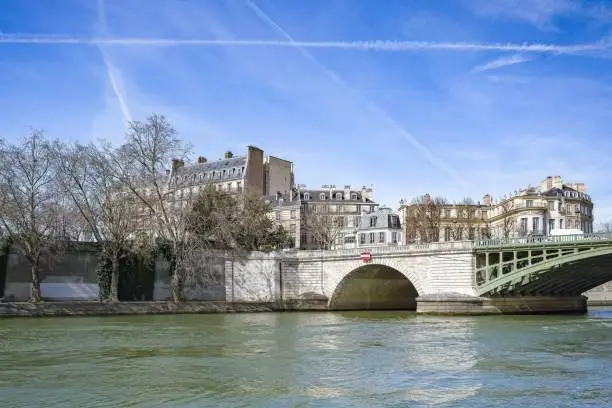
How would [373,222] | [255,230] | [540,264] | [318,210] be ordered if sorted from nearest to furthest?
1. [540,264]
2. [255,230]
3. [373,222]
4. [318,210]

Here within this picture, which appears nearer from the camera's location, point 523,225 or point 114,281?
point 114,281

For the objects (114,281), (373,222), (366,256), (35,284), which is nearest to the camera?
(35,284)

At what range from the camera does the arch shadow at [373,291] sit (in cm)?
4216

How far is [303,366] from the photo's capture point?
16.4 m

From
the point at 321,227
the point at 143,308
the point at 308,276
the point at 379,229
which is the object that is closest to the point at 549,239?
the point at 308,276

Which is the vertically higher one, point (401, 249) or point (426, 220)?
point (426, 220)

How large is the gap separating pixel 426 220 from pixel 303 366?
47.3m

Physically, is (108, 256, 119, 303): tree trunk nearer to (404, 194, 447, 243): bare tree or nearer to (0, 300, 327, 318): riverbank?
(0, 300, 327, 318): riverbank

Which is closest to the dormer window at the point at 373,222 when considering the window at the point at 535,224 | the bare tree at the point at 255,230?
the window at the point at 535,224

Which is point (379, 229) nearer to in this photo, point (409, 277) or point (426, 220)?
point (426, 220)

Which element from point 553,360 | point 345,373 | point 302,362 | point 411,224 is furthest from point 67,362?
point 411,224

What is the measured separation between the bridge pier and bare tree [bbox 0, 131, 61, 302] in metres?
20.0

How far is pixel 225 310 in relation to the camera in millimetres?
38062

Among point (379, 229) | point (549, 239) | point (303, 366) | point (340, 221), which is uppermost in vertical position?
point (340, 221)
